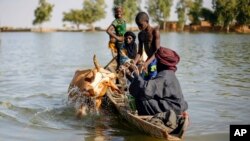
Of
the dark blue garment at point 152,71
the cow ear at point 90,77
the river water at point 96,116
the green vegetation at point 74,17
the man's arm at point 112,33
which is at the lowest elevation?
the green vegetation at point 74,17

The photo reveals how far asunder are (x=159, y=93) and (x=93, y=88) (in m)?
2.23

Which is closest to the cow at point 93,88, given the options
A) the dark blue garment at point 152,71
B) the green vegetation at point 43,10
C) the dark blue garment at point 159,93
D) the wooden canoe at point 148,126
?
the wooden canoe at point 148,126

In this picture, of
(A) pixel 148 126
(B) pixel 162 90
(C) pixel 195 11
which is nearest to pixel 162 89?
(B) pixel 162 90

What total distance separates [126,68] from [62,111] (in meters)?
2.83

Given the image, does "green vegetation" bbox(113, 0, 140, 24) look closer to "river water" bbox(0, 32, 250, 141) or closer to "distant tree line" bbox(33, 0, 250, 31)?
"distant tree line" bbox(33, 0, 250, 31)

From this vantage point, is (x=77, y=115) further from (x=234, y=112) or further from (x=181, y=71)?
(x=181, y=71)

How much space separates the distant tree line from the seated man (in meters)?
65.7

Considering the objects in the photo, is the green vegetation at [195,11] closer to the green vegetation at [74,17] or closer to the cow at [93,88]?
the green vegetation at [74,17]

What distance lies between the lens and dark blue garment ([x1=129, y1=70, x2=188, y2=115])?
20.1ft

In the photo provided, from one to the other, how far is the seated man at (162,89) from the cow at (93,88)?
174 centimetres

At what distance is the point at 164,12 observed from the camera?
89.8 m

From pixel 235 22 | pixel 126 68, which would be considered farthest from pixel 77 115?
pixel 235 22

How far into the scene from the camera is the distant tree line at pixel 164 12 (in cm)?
7156

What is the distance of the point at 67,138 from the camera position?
7.49 metres
